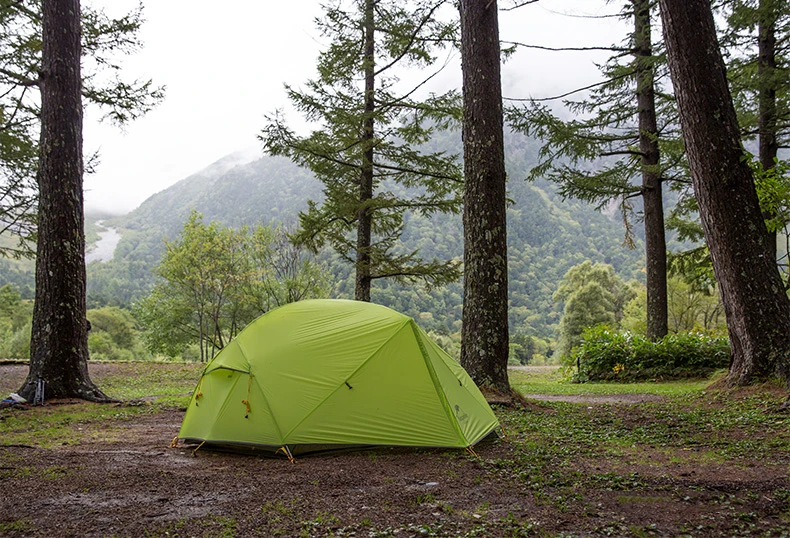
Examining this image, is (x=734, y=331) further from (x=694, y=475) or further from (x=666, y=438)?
(x=694, y=475)

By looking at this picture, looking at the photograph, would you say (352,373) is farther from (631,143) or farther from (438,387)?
(631,143)

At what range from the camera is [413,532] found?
113 inches

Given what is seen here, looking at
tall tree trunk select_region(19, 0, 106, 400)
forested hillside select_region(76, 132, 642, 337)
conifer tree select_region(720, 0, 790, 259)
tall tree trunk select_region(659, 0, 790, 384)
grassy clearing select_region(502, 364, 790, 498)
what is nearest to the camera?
grassy clearing select_region(502, 364, 790, 498)

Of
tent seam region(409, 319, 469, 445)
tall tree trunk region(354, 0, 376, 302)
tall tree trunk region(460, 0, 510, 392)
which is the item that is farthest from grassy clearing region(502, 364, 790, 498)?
tall tree trunk region(354, 0, 376, 302)

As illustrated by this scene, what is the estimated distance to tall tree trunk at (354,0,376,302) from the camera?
1292 cm

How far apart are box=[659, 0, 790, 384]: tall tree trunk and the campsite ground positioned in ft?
2.33

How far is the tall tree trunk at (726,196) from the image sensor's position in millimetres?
6309

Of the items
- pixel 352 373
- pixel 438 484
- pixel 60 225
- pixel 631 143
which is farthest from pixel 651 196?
pixel 60 225

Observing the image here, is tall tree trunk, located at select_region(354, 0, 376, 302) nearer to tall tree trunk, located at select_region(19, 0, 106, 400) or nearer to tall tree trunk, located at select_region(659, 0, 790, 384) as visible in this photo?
tall tree trunk, located at select_region(19, 0, 106, 400)

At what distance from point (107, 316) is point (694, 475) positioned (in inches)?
2093

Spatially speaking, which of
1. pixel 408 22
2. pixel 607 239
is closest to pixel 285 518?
pixel 408 22

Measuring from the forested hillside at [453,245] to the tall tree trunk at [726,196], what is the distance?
2751 cm

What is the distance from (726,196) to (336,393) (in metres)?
4.94

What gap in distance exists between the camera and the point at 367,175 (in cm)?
1338
